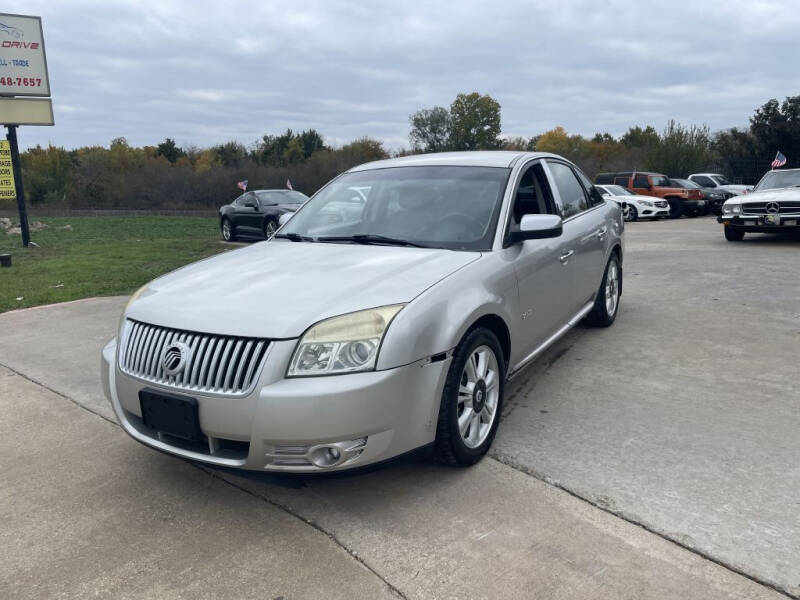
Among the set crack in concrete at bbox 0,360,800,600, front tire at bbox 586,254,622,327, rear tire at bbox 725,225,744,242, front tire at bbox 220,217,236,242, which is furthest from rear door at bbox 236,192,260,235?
crack in concrete at bbox 0,360,800,600

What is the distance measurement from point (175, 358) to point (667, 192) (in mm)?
23681

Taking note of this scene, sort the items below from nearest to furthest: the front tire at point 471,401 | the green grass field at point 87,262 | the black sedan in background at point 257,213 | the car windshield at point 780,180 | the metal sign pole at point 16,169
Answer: the front tire at point 471,401 < the green grass field at point 87,262 < the car windshield at point 780,180 < the metal sign pole at point 16,169 < the black sedan in background at point 257,213

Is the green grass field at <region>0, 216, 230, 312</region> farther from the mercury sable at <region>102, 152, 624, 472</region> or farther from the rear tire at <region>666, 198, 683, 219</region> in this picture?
the rear tire at <region>666, 198, 683, 219</region>

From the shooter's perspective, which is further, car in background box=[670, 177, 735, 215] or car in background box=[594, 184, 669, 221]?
car in background box=[670, 177, 735, 215]

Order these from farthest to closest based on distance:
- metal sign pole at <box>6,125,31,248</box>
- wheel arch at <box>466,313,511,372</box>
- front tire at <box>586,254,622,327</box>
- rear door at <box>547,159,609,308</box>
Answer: metal sign pole at <box>6,125,31,248</box> < front tire at <box>586,254,622,327</box> < rear door at <box>547,159,609,308</box> < wheel arch at <box>466,313,511,372</box>

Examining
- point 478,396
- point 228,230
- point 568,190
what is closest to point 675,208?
point 228,230

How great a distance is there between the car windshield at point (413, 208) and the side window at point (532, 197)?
0.47 feet

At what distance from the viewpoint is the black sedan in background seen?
55.0ft

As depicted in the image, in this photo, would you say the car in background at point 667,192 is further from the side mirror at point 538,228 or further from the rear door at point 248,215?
the side mirror at point 538,228

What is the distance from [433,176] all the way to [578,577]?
268cm

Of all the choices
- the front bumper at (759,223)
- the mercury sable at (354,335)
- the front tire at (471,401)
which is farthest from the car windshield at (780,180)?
the front tire at (471,401)

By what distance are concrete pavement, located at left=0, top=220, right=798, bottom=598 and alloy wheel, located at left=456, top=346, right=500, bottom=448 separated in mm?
179

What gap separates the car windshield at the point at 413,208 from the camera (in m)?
Result: 3.84

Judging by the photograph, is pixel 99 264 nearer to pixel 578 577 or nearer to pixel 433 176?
pixel 433 176
